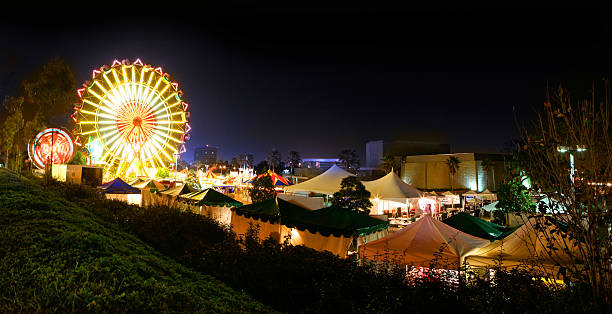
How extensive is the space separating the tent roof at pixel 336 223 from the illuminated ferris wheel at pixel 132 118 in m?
25.7

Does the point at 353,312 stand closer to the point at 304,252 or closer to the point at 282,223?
the point at 304,252

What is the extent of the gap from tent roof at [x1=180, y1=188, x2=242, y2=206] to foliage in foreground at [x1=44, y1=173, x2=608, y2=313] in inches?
204

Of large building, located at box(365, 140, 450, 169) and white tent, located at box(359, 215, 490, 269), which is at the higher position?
large building, located at box(365, 140, 450, 169)

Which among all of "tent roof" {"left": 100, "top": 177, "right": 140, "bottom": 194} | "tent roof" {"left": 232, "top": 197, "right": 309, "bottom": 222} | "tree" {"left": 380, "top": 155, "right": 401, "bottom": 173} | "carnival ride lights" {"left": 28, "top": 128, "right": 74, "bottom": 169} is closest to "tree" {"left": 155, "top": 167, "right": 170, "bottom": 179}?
"carnival ride lights" {"left": 28, "top": 128, "right": 74, "bottom": 169}

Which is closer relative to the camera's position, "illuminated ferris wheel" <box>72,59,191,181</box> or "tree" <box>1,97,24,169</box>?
"tree" <box>1,97,24,169</box>

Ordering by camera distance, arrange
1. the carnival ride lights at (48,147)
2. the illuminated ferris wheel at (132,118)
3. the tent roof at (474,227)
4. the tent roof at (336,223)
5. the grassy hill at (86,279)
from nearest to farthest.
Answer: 1. the grassy hill at (86,279)
2. the tent roof at (336,223)
3. the tent roof at (474,227)
4. the carnival ride lights at (48,147)
5. the illuminated ferris wheel at (132,118)

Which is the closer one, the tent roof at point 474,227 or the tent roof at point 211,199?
the tent roof at point 474,227

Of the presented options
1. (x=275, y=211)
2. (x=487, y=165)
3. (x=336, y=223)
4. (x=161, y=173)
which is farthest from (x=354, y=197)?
(x=487, y=165)

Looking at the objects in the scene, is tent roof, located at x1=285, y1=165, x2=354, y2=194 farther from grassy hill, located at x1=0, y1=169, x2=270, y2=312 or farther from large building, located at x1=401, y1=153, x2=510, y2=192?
large building, located at x1=401, y1=153, x2=510, y2=192

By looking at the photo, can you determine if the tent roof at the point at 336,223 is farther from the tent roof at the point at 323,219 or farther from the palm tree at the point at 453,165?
the palm tree at the point at 453,165

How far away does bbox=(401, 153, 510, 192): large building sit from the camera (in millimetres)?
46969

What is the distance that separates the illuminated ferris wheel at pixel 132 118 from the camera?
28.8 meters

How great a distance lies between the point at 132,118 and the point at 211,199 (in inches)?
822

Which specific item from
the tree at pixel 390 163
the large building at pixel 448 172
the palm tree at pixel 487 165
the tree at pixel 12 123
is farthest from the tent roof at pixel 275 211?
the tree at pixel 390 163
